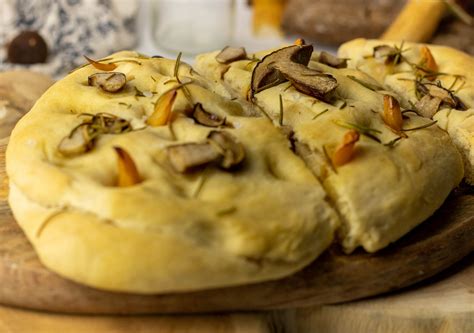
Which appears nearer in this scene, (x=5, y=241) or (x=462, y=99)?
(x=5, y=241)

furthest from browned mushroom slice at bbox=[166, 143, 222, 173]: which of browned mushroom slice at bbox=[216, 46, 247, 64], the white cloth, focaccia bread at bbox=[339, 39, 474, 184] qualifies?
the white cloth

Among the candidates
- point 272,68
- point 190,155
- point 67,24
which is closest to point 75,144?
point 190,155

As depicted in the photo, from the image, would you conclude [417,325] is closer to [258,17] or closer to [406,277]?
[406,277]

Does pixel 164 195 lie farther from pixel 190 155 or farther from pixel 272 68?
pixel 272 68

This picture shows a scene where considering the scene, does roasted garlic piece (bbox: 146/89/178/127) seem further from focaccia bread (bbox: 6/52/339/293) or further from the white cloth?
the white cloth


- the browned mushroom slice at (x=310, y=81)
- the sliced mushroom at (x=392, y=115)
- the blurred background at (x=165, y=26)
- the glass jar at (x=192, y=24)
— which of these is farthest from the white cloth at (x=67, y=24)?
the sliced mushroom at (x=392, y=115)

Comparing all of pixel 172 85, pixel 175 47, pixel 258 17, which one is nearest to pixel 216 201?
pixel 172 85
